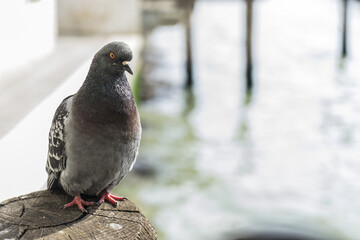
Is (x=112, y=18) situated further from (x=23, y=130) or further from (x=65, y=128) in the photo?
(x=65, y=128)

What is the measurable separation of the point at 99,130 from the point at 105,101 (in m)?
0.14

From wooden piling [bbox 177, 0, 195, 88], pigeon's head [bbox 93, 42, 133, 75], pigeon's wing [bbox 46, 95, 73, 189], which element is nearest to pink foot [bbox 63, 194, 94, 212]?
pigeon's wing [bbox 46, 95, 73, 189]

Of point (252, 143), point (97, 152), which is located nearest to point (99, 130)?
point (97, 152)

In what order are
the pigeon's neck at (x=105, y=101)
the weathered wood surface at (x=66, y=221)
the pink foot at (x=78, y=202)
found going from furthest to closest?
the pink foot at (x=78, y=202) → the pigeon's neck at (x=105, y=101) → the weathered wood surface at (x=66, y=221)

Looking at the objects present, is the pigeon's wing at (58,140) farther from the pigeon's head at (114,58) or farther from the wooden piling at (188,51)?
the wooden piling at (188,51)

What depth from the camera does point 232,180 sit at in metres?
8.81

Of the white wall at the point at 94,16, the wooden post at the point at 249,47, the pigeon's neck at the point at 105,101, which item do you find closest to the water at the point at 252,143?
the wooden post at the point at 249,47

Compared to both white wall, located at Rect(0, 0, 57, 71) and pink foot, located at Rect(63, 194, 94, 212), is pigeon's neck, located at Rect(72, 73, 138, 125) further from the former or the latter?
white wall, located at Rect(0, 0, 57, 71)

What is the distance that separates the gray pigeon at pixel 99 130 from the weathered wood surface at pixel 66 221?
0.08 meters

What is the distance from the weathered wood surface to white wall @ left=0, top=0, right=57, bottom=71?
12.3ft

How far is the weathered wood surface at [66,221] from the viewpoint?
2592 mm

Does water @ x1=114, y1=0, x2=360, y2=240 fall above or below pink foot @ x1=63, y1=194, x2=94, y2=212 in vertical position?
below

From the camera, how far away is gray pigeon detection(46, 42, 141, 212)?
2.71 meters

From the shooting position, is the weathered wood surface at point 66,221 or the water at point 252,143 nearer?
the weathered wood surface at point 66,221
